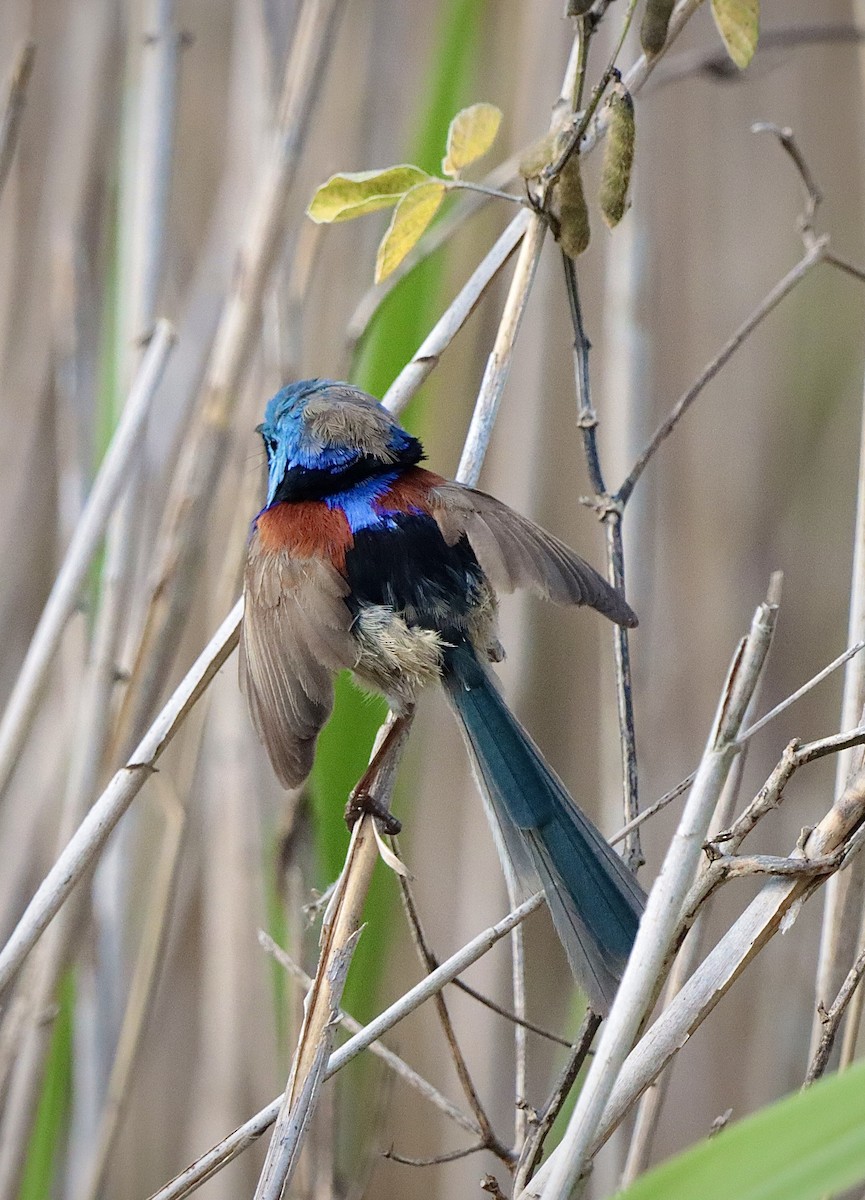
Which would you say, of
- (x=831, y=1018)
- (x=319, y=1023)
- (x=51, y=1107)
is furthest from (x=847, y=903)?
(x=51, y=1107)

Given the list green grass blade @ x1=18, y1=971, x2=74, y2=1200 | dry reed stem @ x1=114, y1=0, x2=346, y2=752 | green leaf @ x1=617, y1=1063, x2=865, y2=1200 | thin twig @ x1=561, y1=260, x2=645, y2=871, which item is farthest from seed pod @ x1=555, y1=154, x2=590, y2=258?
green grass blade @ x1=18, y1=971, x2=74, y2=1200

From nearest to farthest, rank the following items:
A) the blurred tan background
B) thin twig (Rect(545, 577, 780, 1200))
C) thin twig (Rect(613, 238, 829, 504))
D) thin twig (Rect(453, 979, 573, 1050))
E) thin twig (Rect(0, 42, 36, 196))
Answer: thin twig (Rect(545, 577, 780, 1200)), thin twig (Rect(453, 979, 573, 1050)), thin twig (Rect(613, 238, 829, 504)), thin twig (Rect(0, 42, 36, 196)), the blurred tan background

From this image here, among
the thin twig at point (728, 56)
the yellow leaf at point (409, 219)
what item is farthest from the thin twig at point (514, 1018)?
the thin twig at point (728, 56)

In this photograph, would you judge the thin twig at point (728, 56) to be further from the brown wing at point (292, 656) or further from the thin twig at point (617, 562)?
the brown wing at point (292, 656)

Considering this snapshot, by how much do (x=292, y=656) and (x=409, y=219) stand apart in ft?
1.46

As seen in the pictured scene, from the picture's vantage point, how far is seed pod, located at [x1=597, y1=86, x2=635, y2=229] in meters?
1.08

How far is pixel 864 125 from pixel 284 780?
1.76m

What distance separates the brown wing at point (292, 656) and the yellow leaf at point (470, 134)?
0.44 metres

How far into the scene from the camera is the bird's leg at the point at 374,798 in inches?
47.4

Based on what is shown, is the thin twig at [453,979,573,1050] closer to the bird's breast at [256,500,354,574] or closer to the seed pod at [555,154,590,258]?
the bird's breast at [256,500,354,574]

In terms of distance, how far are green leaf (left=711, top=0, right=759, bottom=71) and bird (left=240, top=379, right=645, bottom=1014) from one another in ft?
1.62

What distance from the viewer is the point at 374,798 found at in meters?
1.25

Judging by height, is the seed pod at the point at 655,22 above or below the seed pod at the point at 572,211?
above

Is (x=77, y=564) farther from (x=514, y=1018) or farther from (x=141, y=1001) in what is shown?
(x=514, y=1018)
